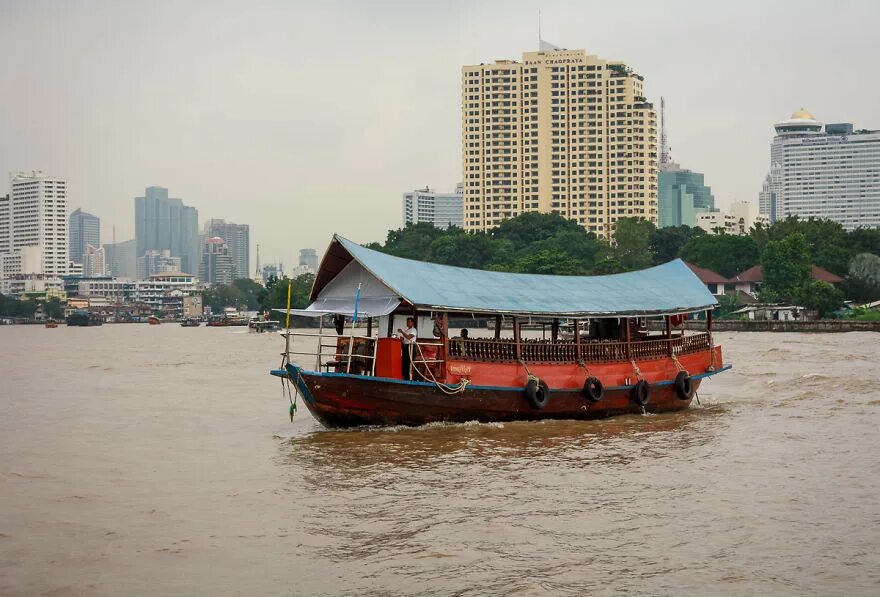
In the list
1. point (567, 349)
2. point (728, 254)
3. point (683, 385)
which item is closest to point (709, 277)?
point (728, 254)

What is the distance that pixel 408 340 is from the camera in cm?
1520

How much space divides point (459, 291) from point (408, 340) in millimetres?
1346

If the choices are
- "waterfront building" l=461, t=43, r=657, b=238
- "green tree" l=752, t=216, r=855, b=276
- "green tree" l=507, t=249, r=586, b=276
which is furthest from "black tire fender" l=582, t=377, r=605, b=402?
"waterfront building" l=461, t=43, r=657, b=238

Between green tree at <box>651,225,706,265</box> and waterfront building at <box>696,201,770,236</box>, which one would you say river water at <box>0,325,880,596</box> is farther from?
waterfront building at <box>696,201,770,236</box>

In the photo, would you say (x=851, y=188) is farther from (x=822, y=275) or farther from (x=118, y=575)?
(x=118, y=575)

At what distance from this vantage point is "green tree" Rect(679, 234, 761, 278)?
241 feet

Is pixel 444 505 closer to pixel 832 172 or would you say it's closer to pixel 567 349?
pixel 567 349

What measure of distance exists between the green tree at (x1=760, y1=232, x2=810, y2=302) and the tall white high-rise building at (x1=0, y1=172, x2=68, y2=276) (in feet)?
473

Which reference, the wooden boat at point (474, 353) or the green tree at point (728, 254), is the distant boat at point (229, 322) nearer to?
the green tree at point (728, 254)

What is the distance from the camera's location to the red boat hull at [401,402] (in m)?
14.9

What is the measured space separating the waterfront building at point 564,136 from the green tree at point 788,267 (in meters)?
54.9

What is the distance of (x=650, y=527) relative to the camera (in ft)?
32.3

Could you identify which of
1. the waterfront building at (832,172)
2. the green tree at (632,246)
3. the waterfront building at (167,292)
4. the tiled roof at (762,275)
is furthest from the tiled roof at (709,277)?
the waterfront building at (832,172)

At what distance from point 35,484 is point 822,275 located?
196ft
